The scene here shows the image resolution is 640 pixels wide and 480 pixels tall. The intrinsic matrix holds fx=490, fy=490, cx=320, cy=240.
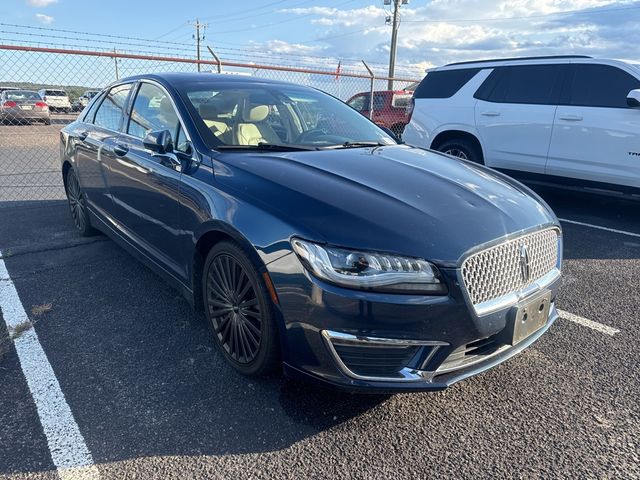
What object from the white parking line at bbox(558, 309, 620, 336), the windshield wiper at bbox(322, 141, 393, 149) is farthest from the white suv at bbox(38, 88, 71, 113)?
the white parking line at bbox(558, 309, 620, 336)

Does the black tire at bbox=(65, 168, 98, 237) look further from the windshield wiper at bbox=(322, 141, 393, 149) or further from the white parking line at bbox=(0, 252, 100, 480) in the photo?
the windshield wiper at bbox=(322, 141, 393, 149)

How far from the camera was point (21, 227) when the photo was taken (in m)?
5.51

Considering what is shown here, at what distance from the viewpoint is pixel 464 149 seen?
715 cm

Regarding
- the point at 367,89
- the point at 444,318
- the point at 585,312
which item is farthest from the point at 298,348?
the point at 367,89

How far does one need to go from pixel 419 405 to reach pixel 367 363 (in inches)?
22.4

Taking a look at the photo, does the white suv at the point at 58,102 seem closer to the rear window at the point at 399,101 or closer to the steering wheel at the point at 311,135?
the rear window at the point at 399,101

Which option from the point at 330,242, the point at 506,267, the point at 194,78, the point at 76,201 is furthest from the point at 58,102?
the point at 506,267

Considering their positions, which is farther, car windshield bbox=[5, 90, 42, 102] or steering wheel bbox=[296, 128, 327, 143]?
car windshield bbox=[5, 90, 42, 102]

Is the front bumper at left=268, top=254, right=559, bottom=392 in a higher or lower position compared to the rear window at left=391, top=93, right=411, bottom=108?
lower

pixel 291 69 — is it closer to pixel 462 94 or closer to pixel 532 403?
pixel 462 94

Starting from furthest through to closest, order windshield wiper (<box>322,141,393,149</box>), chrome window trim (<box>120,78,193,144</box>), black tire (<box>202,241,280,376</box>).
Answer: windshield wiper (<box>322,141,393,149</box>) < chrome window trim (<box>120,78,193,144</box>) < black tire (<box>202,241,280,376</box>)

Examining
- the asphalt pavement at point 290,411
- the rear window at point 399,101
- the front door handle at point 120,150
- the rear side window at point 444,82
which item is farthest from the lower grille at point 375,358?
the rear window at point 399,101

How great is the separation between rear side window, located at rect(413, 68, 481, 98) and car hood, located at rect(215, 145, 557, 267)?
4541mm

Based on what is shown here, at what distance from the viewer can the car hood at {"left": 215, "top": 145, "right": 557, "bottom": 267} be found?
217 cm
